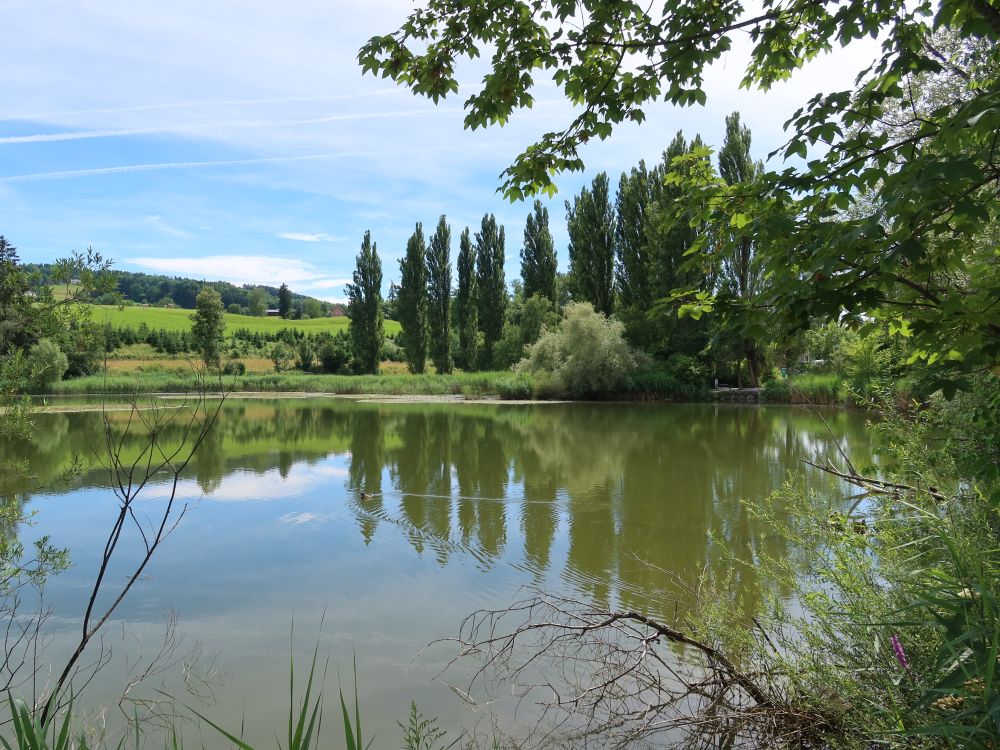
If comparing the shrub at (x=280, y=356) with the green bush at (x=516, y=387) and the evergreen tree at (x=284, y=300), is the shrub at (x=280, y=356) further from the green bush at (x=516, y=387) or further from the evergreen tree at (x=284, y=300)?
the evergreen tree at (x=284, y=300)

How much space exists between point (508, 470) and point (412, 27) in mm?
8884

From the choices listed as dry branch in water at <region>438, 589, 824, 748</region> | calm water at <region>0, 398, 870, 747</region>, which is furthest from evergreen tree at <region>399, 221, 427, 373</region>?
dry branch in water at <region>438, 589, 824, 748</region>

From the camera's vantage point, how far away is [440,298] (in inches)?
1623

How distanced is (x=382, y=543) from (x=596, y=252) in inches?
1114

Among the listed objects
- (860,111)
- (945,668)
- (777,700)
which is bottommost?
(777,700)

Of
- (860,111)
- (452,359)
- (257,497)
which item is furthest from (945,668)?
(452,359)

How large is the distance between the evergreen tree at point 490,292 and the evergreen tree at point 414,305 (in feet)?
11.9

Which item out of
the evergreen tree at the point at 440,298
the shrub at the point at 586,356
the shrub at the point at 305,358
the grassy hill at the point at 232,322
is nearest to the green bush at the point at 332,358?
the shrub at the point at 305,358

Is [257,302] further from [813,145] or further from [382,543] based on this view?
[813,145]

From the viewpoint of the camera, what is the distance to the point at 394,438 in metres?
16.3

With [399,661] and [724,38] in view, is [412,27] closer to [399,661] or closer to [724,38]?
[724,38]

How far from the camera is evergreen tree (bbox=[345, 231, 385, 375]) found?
135 feet

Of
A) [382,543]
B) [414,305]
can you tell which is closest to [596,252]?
[414,305]

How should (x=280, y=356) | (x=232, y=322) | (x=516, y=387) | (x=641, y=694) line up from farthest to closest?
(x=232, y=322) → (x=280, y=356) → (x=516, y=387) → (x=641, y=694)
